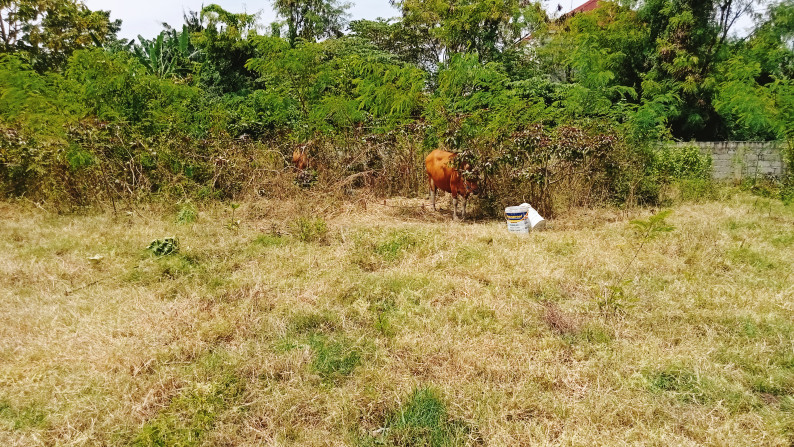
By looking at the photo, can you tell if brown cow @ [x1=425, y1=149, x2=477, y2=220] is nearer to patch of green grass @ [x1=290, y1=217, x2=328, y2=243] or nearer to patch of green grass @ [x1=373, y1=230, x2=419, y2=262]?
patch of green grass @ [x1=373, y1=230, x2=419, y2=262]

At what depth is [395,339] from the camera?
2.75 m

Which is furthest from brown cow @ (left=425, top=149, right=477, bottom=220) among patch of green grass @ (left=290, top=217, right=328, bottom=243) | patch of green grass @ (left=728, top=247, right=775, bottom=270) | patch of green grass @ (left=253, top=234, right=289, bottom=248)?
patch of green grass @ (left=728, top=247, right=775, bottom=270)

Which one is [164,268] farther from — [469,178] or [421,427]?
[469,178]

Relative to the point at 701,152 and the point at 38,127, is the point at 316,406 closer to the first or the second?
the point at 38,127

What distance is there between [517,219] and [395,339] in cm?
286

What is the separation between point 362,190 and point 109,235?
133 inches

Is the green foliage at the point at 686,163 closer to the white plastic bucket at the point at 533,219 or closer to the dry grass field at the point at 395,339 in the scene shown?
the dry grass field at the point at 395,339

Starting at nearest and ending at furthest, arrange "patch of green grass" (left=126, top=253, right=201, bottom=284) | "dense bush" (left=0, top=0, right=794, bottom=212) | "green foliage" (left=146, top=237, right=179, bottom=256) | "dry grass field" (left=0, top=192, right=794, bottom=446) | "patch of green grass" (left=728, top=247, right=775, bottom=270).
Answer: "dry grass field" (left=0, top=192, right=794, bottom=446) → "patch of green grass" (left=126, top=253, right=201, bottom=284) → "patch of green grass" (left=728, top=247, right=775, bottom=270) → "green foliage" (left=146, top=237, right=179, bottom=256) → "dense bush" (left=0, top=0, right=794, bottom=212)

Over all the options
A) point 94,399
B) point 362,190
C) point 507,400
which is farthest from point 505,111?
point 94,399

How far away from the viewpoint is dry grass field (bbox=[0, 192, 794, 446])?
6.68ft

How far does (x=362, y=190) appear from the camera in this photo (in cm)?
697

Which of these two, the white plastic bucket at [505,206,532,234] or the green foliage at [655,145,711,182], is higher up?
the green foliage at [655,145,711,182]

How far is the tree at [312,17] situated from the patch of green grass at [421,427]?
16.7 meters

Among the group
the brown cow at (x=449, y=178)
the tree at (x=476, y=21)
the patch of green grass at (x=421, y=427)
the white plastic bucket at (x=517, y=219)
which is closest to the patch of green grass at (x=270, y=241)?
the brown cow at (x=449, y=178)
